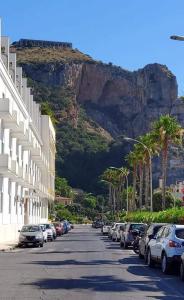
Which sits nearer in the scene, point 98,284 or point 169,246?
point 98,284

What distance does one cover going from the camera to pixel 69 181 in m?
184

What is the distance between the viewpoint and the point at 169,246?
19672 mm

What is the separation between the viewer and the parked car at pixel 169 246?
63.6 ft

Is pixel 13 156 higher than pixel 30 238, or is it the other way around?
pixel 13 156

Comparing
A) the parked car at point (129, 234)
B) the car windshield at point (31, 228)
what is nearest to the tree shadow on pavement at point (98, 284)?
the parked car at point (129, 234)

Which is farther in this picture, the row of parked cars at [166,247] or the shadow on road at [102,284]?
the row of parked cars at [166,247]

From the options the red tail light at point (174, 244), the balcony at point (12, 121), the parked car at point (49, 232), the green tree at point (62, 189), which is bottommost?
the parked car at point (49, 232)

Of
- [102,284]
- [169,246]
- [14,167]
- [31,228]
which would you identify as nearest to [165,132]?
[14,167]

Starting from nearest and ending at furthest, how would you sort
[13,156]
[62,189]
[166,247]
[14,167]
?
[166,247]
[14,167]
[13,156]
[62,189]

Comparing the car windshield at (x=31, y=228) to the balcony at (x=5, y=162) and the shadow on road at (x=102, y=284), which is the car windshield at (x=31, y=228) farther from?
the shadow on road at (x=102, y=284)

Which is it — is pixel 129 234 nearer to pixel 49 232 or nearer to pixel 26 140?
pixel 49 232

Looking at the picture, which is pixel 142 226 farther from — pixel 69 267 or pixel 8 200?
pixel 8 200

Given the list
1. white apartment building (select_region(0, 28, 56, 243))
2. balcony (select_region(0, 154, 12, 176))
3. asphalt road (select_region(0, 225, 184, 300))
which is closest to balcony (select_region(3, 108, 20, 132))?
white apartment building (select_region(0, 28, 56, 243))

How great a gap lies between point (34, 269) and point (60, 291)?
22.0ft
